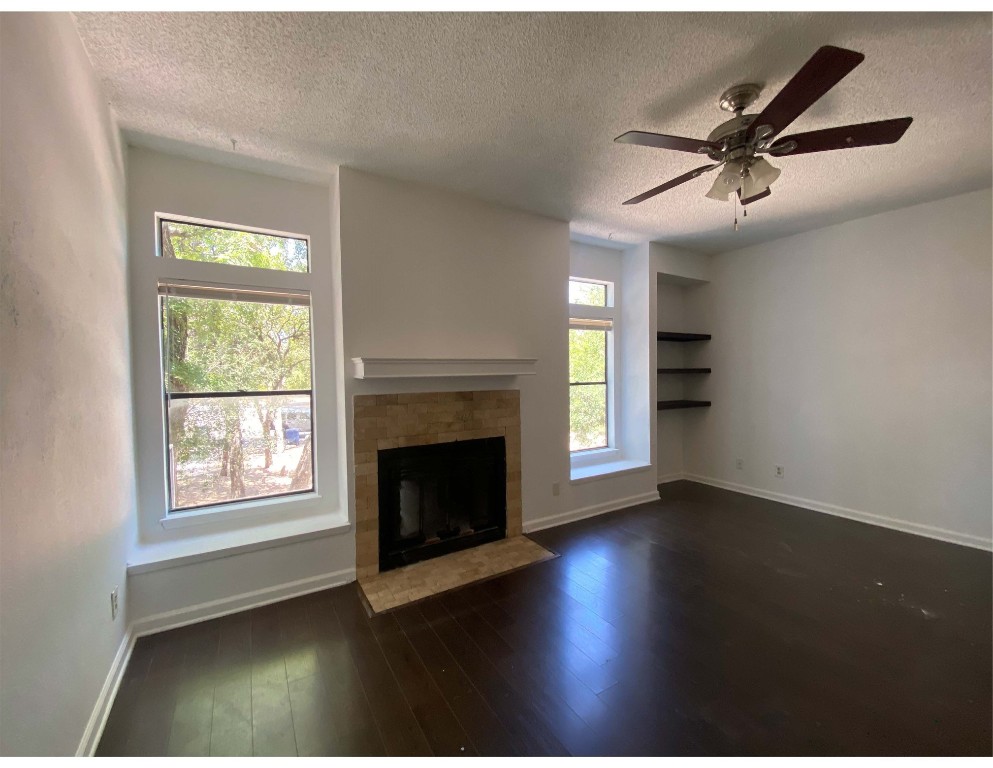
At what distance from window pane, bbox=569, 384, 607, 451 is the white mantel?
3.92ft

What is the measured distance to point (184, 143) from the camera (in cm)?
223

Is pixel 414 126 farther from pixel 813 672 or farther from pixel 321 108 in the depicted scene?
pixel 813 672

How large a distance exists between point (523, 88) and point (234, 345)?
89.9 inches

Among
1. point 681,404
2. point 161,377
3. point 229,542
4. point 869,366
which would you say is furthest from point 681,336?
point 161,377

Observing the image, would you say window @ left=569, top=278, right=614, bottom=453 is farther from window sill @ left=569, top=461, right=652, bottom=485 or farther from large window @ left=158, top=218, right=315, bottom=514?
large window @ left=158, top=218, right=315, bottom=514

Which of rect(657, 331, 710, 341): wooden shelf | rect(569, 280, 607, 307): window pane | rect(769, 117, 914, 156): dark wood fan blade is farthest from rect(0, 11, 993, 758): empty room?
rect(657, 331, 710, 341): wooden shelf

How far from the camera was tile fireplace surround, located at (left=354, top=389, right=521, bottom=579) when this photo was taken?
2602mm

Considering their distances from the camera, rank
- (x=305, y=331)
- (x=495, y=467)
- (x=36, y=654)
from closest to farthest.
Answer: (x=36, y=654) → (x=305, y=331) → (x=495, y=467)

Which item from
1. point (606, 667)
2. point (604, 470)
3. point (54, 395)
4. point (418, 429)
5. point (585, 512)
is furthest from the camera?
point (604, 470)

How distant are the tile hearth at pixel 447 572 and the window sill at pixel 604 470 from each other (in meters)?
0.85

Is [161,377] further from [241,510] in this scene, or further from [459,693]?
[459,693]

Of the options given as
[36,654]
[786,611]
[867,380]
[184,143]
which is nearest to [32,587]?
[36,654]

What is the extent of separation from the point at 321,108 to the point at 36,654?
2353 mm

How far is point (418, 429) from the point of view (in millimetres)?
2807
